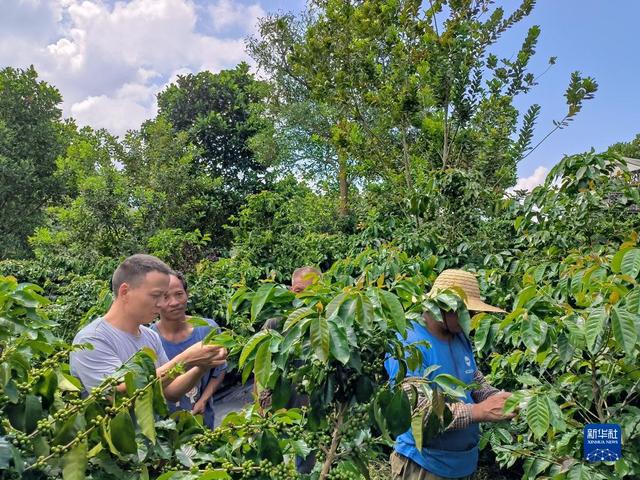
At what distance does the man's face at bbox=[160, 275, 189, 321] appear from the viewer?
3504 mm

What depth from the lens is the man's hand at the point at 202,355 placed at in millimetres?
1936

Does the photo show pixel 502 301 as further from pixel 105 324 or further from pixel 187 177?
pixel 187 177

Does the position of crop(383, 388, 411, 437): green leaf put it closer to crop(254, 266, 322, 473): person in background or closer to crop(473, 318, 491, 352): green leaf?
crop(254, 266, 322, 473): person in background

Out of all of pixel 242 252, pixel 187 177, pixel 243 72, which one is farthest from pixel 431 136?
pixel 243 72

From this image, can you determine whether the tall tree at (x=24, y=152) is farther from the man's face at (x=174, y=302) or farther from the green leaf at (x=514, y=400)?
the green leaf at (x=514, y=400)

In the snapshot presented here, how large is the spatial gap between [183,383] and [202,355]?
310 mm

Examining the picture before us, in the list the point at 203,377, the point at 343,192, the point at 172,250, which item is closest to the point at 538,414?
the point at 203,377

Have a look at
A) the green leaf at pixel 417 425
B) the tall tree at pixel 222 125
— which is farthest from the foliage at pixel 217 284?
the tall tree at pixel 222 125

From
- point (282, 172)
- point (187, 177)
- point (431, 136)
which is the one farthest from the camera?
point (282, 172)

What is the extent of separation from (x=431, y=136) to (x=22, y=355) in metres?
5.22

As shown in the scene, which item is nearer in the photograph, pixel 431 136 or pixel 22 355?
pixel 22 355

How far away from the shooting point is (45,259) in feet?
31.7
